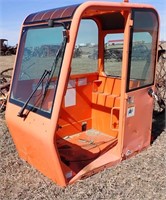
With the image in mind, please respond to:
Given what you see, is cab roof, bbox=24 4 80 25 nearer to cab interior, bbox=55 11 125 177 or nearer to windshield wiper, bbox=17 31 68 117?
windshield wiper, bbox=17 31 68 117

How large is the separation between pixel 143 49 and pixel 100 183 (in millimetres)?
1988

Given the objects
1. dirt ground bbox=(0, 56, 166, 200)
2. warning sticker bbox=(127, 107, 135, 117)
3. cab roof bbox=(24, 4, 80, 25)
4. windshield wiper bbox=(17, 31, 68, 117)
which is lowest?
dirt ground bbox=(0, 56, 166, 200)

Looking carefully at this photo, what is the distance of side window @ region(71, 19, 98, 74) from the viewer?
468cm

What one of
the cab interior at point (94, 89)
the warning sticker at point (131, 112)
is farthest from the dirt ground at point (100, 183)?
the warning sticker at point (131, 112)

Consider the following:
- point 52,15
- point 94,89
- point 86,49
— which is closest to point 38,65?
point 52,15

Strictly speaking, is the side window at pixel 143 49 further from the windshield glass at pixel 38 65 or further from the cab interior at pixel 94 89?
the windshield glass at pixel 38 65

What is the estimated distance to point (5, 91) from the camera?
7176 millimetres

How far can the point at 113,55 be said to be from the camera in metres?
5.13

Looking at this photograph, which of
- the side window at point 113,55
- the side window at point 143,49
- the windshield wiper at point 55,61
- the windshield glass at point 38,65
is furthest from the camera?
the side window at point 113,55

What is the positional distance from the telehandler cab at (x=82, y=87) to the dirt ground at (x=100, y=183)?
13cm

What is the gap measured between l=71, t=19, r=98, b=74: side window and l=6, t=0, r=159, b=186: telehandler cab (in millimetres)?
17

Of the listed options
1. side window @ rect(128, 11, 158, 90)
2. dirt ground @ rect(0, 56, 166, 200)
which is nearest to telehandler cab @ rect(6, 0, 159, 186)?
side window @ rect(128, 11, 158, 90)

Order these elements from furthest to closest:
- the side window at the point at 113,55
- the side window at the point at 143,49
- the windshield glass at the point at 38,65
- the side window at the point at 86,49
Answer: the side window at the point at 113,55, the side window at the point at 86,49, the side window at the point at 143,49, the windshield glass at the point at 38,65

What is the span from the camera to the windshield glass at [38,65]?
3.44 meters
